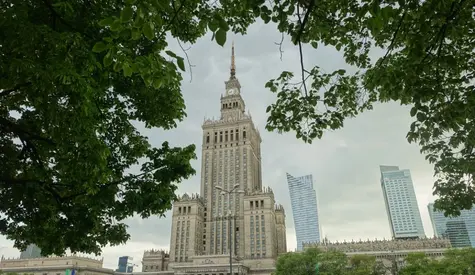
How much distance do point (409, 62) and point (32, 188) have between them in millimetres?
A: 10797

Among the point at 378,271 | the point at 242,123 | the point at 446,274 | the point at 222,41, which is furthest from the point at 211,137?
the point at 222,41

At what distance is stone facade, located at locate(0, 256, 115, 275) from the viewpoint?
333 feet

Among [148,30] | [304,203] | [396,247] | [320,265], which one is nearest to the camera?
[148,30]

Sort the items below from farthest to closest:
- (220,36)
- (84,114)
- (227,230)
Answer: (227,230) → (84,114) → (220,36)

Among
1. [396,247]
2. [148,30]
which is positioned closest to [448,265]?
[396,247]

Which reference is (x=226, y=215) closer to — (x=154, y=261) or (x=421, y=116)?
(x=154, y=261)

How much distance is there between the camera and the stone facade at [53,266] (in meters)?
101

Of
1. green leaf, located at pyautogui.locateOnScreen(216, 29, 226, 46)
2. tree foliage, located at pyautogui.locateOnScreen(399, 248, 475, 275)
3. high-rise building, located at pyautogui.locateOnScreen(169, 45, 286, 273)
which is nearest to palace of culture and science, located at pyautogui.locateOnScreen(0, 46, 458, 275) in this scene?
high-rise building, located at pyautogui.locateOnScreen(169, 45, 286, 273)

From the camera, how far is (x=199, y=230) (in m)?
95.8

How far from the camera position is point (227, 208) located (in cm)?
9662

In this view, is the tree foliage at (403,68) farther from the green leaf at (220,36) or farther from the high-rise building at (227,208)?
the high-rise building at (227,208)

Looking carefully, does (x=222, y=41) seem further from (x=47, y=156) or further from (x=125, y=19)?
(x=47, y=156)

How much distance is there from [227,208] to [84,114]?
3608 inches

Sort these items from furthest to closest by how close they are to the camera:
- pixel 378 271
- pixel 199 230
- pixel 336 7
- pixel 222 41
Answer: pixel 199 230 → pixel 378 271 → pixel 336 7 → pixel 222 41
